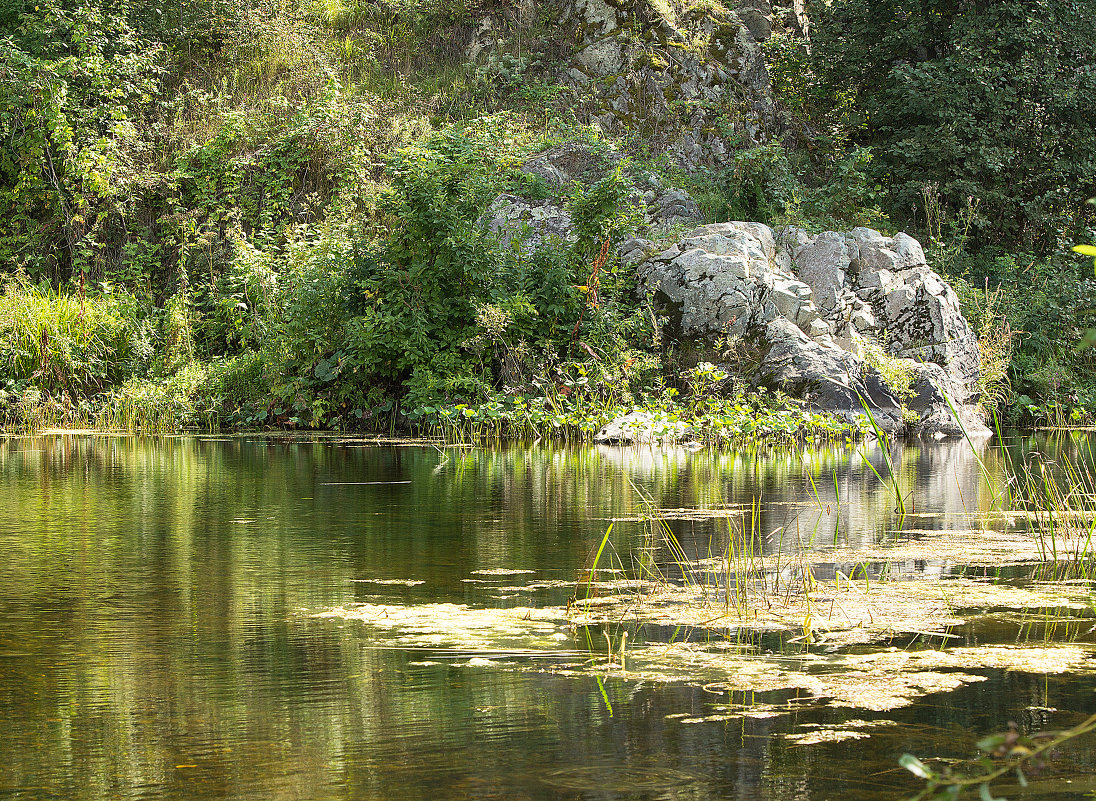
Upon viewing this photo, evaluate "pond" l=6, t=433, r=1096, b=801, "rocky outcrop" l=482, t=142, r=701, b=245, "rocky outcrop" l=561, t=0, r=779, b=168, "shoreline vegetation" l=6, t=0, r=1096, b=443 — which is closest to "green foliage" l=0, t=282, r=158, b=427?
"shoreline vegetation" l=6, t=0, r=1096, b=443

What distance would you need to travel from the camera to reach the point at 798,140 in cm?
2136

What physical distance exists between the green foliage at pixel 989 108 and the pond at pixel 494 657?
13.7 metres

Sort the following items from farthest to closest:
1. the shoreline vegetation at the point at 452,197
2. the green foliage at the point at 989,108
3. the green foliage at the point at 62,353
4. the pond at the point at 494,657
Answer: the green foliage at the point at 989,108 → the green foliage at the point at 62,353 → the shoreline vegetation at the point at 452,197 → the pond at the point at 494,657

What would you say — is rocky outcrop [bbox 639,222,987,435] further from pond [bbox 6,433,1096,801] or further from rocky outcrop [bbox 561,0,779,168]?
pond [bbox 6,433,1096,801]

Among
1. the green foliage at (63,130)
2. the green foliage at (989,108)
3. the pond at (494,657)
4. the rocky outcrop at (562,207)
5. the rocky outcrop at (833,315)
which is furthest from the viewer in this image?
the green foliage at (989,108)

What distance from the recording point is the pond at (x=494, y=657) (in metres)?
2.55

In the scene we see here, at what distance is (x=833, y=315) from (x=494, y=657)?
40.1 feet

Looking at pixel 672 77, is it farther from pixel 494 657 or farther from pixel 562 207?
pixel 494 657

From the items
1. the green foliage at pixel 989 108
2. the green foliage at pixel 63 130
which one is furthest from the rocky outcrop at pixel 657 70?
the green foliage at pixel 63 130

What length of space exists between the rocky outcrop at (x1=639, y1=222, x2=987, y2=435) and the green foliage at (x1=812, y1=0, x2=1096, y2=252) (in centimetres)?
419

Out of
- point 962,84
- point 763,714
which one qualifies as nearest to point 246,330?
point 962,84

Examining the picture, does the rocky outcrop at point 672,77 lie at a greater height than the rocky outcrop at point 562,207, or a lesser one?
greater

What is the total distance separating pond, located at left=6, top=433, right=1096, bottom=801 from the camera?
2.55 m

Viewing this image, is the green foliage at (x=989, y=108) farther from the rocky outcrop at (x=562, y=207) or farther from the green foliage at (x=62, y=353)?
the green foliage at (x=62, y=353)
